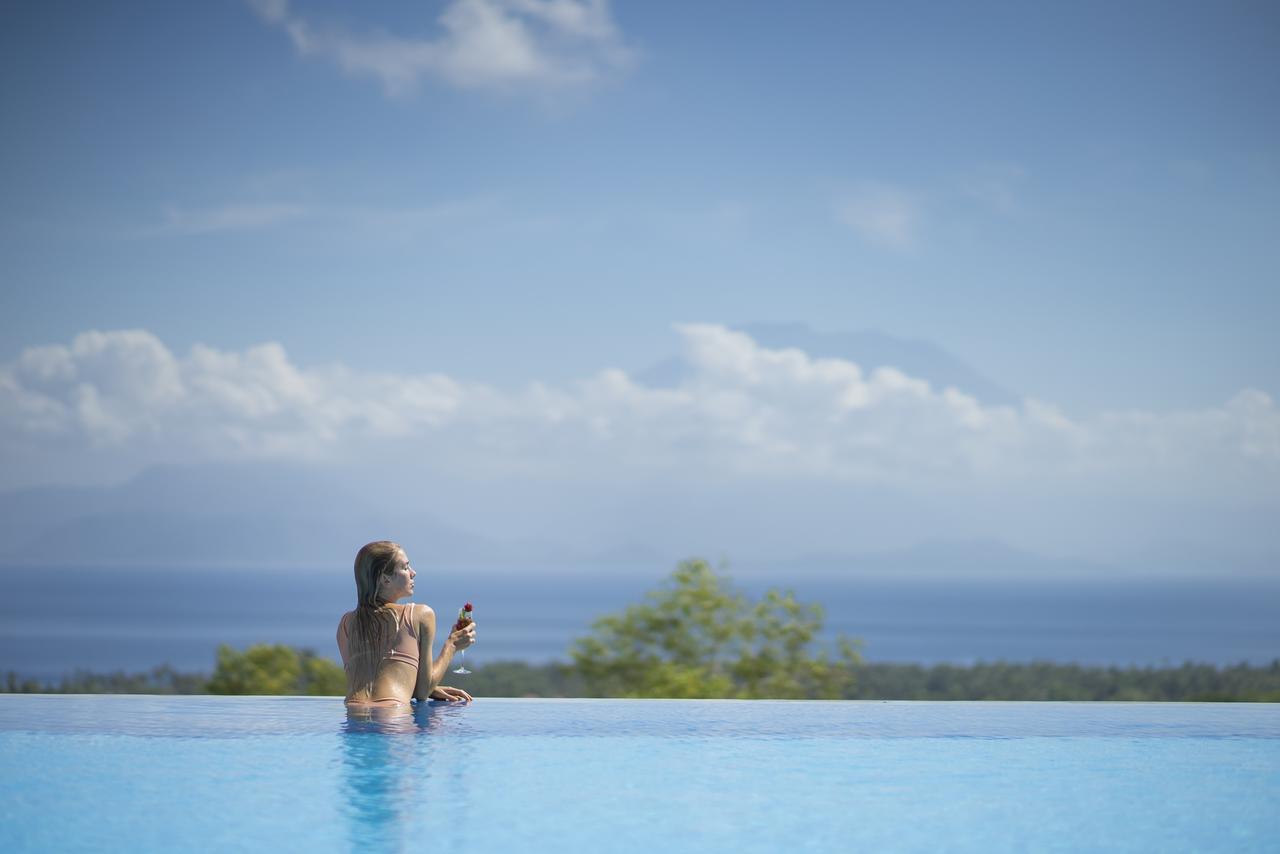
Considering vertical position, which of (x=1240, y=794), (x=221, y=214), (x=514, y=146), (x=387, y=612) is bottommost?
(x=1240, y=794)

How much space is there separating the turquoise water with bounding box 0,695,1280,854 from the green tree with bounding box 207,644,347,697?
5.13 metres

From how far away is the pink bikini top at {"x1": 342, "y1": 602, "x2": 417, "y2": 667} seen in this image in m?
4.43

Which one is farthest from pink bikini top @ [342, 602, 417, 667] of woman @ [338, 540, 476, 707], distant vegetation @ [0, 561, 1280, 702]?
distant vegetation @ [0, 561, 1280, 702]

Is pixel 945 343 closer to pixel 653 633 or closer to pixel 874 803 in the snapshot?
pixel 653 633

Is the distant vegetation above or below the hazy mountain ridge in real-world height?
below

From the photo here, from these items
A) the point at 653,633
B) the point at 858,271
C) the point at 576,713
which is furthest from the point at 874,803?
the point at 858,271

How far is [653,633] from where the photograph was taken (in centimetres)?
1006

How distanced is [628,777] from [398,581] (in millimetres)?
1148

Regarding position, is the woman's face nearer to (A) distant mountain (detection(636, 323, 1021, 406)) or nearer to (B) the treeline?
(B) the treeline

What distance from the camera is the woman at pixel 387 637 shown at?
4441 mm

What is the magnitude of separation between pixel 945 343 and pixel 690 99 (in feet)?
99.6

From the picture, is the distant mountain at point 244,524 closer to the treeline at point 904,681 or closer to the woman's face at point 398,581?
the treeline at point 904,681

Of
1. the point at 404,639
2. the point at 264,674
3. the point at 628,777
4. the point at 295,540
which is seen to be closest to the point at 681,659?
the point at 264,674

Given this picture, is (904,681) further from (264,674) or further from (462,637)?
(462,637)
